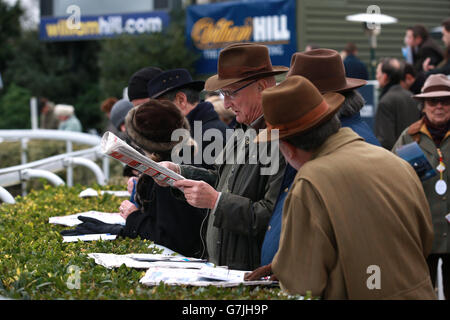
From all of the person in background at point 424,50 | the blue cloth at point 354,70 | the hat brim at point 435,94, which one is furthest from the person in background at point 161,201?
the person in background at point 424,50

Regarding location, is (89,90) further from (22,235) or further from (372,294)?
(372,294)

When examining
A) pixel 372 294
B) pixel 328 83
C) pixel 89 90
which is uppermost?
pixel 328 83

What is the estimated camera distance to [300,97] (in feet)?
8.44

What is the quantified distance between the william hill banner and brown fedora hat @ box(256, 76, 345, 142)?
501 inches

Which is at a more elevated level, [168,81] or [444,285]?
[168,81]

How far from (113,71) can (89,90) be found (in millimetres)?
5680

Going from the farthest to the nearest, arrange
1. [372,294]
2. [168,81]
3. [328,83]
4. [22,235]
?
[168,81], [22,235], [328,83], [372,294]

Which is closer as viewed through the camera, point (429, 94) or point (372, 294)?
point (372, 294)

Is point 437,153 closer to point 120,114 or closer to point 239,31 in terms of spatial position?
point 120,114

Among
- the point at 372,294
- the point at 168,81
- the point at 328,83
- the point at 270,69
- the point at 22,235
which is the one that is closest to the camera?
the point at 372,294

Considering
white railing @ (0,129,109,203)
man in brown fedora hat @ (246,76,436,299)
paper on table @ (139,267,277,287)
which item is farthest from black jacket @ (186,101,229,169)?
man in brown fedora hat @ (246,76,436,299)

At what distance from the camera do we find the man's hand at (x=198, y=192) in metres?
3.35

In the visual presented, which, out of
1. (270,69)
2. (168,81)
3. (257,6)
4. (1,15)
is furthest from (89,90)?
(270,69)

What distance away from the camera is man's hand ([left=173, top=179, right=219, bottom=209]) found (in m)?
3.35
